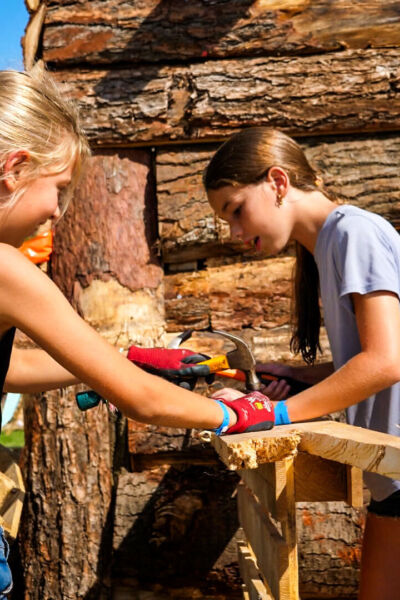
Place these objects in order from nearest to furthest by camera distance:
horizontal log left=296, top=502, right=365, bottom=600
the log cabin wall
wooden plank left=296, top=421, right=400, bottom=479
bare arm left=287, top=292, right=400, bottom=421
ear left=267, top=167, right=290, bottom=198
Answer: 1. wooden plank left=296, top=421, right=400, bottom=479
2. bare arm left=287, top=292, right=400, bottom=421
3. ear left=267, top=167, right=290, bottom=198
4. horizontal log left=296, top=502, right=365, bottom=600
5. the log cabin wall

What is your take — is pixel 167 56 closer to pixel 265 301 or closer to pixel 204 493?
pixel 265 301

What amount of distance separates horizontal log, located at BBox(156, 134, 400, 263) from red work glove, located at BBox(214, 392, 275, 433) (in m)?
1.89

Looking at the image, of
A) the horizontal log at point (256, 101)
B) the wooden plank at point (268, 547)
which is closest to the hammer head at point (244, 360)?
the wooden plank at point (268, 547)

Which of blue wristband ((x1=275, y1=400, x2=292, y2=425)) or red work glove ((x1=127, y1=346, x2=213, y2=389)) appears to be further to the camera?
red work glove ((x1=127, y1=346, x2=213, y2=389))

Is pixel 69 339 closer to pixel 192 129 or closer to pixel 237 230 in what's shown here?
pixel 237 230

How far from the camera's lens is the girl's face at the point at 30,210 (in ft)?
6.98

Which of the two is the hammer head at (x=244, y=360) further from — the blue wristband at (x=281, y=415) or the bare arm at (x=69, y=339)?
the bare arm at (x=69, y=339)

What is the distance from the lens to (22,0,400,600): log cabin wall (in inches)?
158

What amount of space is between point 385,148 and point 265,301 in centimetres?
113

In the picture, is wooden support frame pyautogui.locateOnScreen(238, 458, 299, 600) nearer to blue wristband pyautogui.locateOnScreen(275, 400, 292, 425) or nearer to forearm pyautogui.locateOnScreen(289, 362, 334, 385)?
blue wristband pyautogui.locateOnScreen(275, 400, 292, 425)

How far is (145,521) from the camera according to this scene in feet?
12.4

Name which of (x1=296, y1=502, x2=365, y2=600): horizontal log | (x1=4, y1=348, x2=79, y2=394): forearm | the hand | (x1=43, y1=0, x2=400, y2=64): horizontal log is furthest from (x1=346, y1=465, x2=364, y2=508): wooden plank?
(x1=43, y1=0, x2=400, y2=64): horizontal log

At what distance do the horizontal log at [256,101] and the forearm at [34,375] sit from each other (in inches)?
68.7

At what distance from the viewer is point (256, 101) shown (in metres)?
4.04
